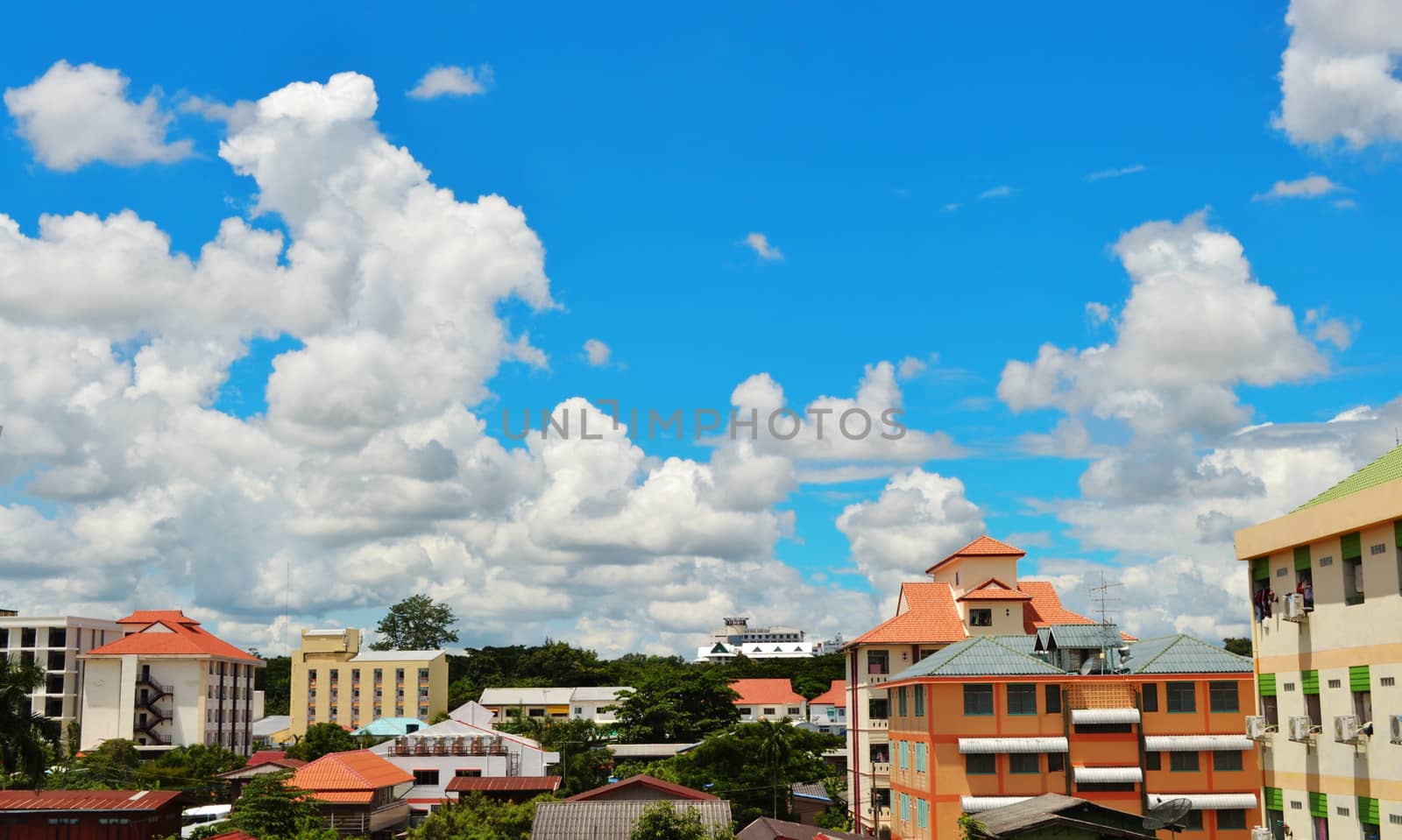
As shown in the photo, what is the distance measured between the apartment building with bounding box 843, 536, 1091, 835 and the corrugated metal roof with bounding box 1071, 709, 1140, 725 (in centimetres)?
1995

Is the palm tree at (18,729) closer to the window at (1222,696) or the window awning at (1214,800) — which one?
the window awning at (1214,800)

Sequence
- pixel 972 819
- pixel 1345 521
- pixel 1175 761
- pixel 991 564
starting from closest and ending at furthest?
1. pixel 1345 521
2. pixel 972 819
3. pixel 1175 761
4. pixel 991 564

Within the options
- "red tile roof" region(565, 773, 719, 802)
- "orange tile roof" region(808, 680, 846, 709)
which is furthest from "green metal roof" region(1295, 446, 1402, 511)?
"orange tile roof" region(808, 680, 846, 709)

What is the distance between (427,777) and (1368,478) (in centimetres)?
6031

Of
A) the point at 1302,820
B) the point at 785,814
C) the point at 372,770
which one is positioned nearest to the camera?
the point at 1302,820

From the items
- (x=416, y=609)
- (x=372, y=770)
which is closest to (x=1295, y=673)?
(x=372, y=770)

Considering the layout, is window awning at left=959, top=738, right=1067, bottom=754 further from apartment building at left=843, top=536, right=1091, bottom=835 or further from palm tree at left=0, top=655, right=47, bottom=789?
palm tree at left=0, top=655, right=47, bottom=789

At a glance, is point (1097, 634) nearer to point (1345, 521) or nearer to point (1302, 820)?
point (1302, 820)

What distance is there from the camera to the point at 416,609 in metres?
172

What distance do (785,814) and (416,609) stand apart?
362ft

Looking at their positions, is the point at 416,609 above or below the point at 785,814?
above

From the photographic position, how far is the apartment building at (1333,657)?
31078mm

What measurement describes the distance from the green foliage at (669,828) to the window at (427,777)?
39.1m

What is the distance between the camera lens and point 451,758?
7888cm
